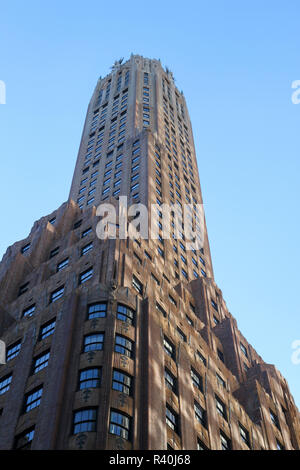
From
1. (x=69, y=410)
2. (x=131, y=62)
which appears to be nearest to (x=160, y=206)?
(x=69, y=410)

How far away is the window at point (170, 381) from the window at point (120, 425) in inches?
314

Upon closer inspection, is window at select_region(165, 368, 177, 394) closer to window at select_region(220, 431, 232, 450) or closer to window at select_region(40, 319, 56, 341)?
window at select_region(220, 431, 232, 450)

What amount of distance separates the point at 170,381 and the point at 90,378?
28.3 feet

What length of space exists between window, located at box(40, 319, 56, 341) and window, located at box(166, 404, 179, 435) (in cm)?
1119

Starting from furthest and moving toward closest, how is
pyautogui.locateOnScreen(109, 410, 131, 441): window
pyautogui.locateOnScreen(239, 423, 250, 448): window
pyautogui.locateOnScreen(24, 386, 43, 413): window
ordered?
pyautogui.locateOnScreen(239, 423, 250, 448): window
pyautogui.locateOnScreen(24, 386, 43, 413): window
pyautogui.locateOnScreen(109, 410, 131, 441): window

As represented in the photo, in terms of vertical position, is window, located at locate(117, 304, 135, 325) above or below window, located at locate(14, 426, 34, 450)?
above

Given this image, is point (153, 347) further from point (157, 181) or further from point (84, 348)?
point (157, 181)

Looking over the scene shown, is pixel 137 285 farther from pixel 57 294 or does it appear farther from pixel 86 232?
pixel 86 232

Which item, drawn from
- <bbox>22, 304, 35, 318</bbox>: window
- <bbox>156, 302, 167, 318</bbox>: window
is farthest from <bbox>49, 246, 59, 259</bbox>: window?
<bbox>156, 302, 167, 318</bbox>: window

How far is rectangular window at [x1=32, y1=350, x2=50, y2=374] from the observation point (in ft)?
149

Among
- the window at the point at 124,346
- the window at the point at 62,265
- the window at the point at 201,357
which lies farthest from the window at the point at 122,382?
the window at the point at 62,265

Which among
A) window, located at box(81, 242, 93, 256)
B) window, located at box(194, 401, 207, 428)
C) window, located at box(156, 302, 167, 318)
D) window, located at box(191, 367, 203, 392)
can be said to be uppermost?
window, located at box(81, 242, 93, 256)

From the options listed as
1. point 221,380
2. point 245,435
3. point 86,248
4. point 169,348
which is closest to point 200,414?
point 169,348

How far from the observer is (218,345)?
69.1 meters
